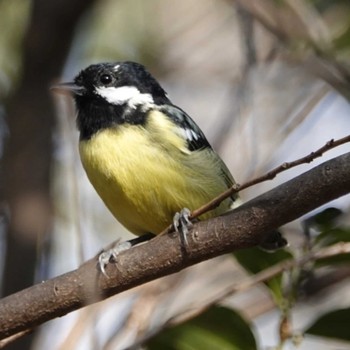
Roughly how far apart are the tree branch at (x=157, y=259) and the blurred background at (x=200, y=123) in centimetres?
10

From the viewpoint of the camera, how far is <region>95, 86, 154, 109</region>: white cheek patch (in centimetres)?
309

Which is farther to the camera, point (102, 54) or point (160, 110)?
point (102, 54)

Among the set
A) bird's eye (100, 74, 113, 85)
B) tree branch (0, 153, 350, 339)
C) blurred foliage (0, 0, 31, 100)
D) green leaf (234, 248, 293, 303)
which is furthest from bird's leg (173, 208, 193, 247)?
blurred foliage (0, 0, 31, 100)

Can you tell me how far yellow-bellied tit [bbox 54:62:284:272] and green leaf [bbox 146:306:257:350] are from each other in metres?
0.69

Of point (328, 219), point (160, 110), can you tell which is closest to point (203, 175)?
point (160, 110)

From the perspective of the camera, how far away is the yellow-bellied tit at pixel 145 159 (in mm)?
2844

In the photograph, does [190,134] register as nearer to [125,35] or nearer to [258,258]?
[258,258]

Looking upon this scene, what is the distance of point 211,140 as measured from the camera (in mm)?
3523

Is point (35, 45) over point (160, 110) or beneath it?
over

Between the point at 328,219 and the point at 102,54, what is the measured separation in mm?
2283

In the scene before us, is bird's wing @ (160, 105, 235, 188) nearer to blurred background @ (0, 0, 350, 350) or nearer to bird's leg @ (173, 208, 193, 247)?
blurred background @ (0, 0, 350, 350)

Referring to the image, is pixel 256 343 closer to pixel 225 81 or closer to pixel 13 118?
pixel 13 118

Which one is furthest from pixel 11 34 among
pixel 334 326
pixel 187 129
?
pixel 334 326

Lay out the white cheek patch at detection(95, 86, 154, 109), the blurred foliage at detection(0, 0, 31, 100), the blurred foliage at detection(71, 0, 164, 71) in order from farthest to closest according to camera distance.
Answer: the blurred foliage at detection(71, 0, 164, 71) < the blurred foliage at detection(0, 0, 31, 100) < the white cheek patch at detection(95, 86, 154, 109)
